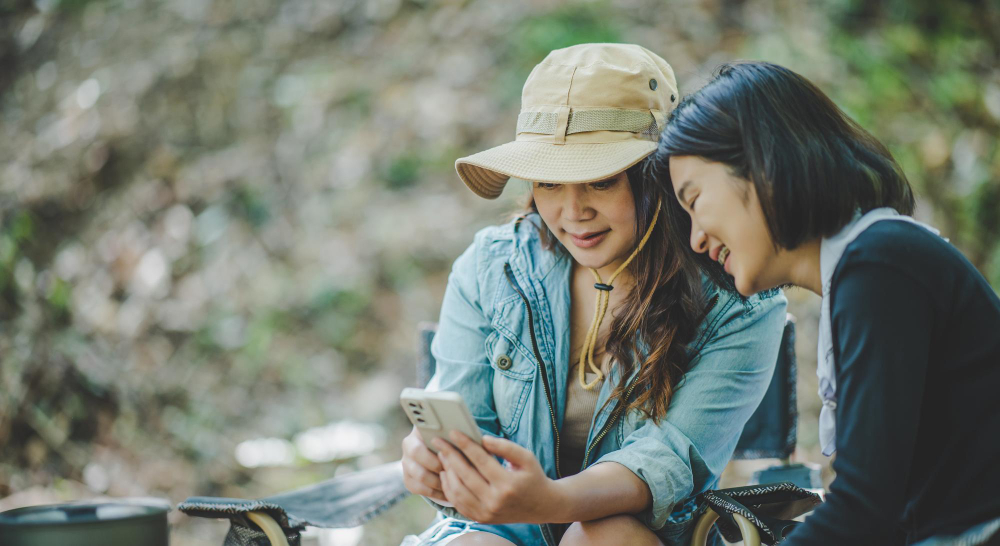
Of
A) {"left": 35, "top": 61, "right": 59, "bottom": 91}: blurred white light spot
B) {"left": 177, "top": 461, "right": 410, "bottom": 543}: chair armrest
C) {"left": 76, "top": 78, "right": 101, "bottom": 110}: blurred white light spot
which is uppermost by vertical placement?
{"left": 35, "top": 61, "right": 59, "bottom": 91}: blurred white light spot

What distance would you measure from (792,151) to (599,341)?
2.20ft

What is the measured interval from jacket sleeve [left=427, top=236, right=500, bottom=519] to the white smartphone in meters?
0.38

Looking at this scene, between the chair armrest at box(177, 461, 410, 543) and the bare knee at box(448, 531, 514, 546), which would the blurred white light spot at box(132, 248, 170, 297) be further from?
the bare knee at box(448, 531, 514, 546)

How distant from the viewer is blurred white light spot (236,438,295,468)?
137 inches

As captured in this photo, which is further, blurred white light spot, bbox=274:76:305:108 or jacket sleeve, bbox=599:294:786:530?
blurred white light spot, bbox=274:76:305:108

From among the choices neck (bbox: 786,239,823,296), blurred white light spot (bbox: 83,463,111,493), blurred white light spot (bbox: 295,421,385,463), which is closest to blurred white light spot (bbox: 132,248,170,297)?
blurred white light spot (bbox: 83,463,111,493)

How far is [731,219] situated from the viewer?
1258 millimetres

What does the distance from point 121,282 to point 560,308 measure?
3.03 metres

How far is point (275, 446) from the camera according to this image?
355 cm

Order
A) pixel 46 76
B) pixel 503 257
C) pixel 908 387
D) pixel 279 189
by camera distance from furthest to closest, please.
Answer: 1. pixel 46 76
2. pixel 279 189
3. pixel 503 257
4. pixel 908 387

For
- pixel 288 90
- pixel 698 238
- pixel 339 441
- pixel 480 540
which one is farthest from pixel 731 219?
pixel 288 90

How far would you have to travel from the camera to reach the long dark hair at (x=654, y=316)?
1573 mm

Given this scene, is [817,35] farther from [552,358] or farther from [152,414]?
[152,414]

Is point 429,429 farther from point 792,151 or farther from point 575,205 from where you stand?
point 792,151
